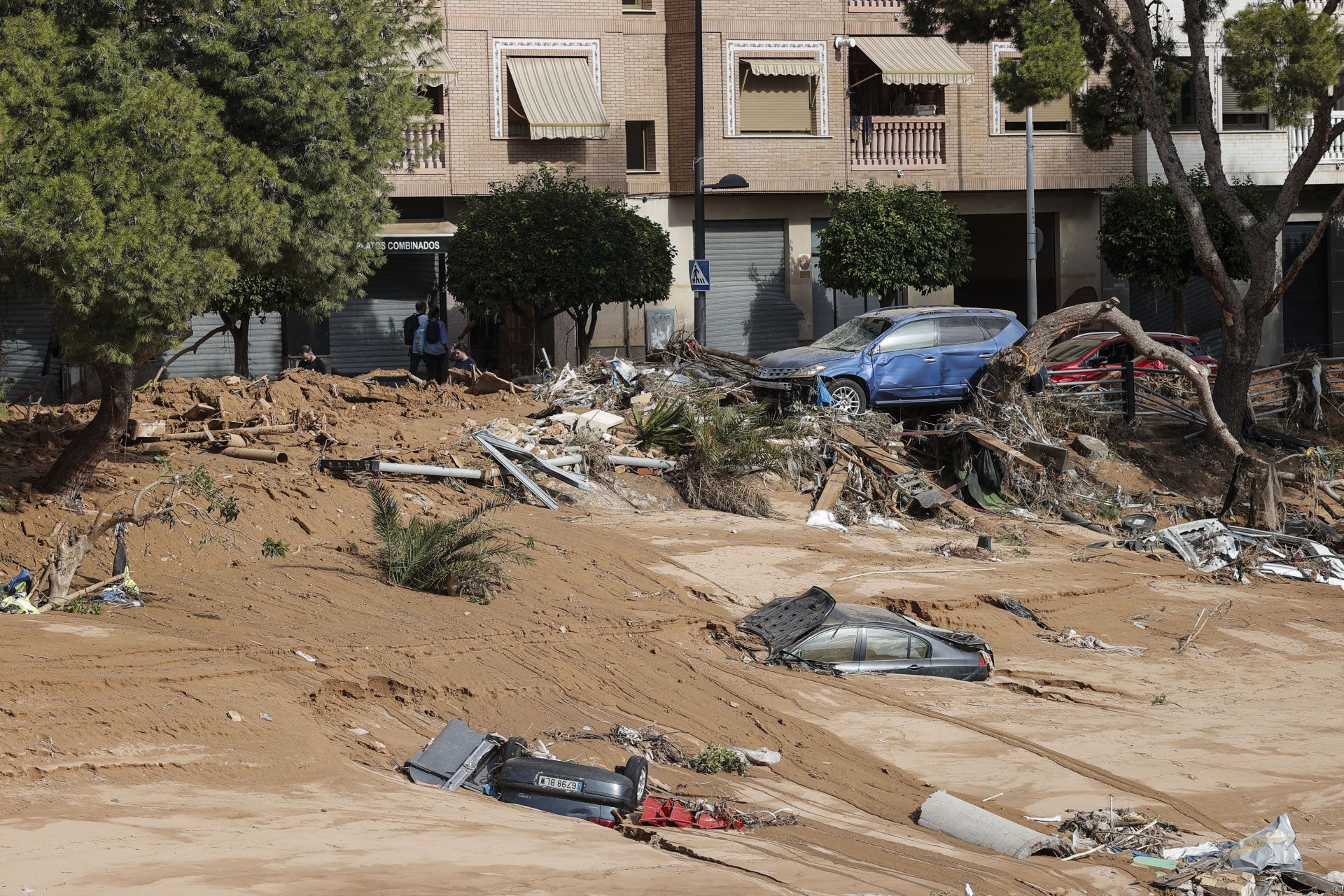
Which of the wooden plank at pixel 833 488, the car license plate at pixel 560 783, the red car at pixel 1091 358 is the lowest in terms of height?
the car license plate at pixel 560 783

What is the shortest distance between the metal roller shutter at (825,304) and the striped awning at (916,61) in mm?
3497

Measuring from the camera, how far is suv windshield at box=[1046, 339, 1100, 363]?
23.0 metres

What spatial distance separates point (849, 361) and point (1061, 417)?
3480 mm

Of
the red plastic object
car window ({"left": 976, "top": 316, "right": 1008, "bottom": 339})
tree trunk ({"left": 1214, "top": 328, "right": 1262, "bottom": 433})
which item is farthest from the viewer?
tree trunk ({"left": 1214, "top": 328, "right": 1262, "bottom": 433})

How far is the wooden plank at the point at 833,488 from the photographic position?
19078mm

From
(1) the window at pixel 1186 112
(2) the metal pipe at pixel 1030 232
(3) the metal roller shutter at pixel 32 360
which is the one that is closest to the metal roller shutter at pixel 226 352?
(3) the metal roller shutter at pixel 32 360

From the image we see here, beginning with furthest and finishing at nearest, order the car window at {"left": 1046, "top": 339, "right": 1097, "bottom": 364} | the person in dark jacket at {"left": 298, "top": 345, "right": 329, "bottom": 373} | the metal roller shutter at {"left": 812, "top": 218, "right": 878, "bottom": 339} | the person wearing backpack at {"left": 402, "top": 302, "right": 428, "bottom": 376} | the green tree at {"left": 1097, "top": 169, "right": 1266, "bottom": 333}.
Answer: the metal roller shutter at {"left": 812, "top": 218, "right": 878, "bottom": 339}
the green tree at {"left": 1097, "top": 169, "right": 1266, "bottom": 333}
the person wearing backpack at {"left": 402, "top": 302, "right": 428, "bottom": 376}
the person in dark jacket at {"left": 298, "top": 345, "right": 329, "bottom": 373}
the car window at {"left": 1046, "top": 339, "right": 1097, "bottom": 364}

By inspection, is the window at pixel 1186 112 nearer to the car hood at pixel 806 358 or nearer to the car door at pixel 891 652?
the car hood at pixel 806 358

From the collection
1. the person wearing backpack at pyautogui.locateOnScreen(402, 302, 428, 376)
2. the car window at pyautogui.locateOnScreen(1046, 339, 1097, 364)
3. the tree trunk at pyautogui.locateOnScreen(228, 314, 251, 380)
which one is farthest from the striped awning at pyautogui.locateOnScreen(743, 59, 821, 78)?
the tree trunk at pyautogui.locateOnScreen(228, 314, 251, 380)

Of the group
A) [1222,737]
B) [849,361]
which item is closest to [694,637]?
[1222,737]

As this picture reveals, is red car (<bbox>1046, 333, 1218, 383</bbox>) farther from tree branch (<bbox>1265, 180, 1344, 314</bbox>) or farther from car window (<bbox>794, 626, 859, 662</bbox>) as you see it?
car window (<bbox>794, 626, 859, 662</bbox>)

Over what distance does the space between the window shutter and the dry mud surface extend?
14.5m

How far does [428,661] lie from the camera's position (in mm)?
11703

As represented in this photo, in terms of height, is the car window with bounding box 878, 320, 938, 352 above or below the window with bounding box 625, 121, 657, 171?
below
